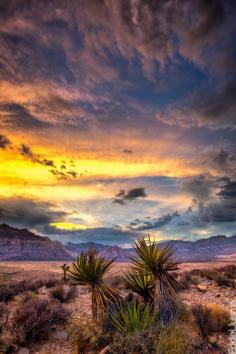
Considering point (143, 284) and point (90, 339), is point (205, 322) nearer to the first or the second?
point (143, 284)

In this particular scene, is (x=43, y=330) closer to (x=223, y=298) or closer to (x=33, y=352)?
(x=33, y=352)

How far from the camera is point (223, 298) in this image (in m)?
15.6

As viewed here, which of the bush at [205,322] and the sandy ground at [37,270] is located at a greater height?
the sandy ground at [37,270]

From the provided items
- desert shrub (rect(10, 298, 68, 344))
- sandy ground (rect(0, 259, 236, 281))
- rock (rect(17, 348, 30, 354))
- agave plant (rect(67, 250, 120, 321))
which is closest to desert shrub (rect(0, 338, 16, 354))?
rock (rect(17, 348, 30, 354))

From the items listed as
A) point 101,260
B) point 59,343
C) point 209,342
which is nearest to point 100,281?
point 101,260

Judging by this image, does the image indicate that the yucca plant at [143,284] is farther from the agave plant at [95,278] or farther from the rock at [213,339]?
the rock at [213,339]

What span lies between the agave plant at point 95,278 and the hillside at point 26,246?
5234 inches

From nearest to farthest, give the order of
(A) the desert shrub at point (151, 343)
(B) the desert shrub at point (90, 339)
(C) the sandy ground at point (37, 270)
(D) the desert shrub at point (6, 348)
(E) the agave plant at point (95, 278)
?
(A) the desert shrub at point (151, 343) < (D) the desert shrub at point (6, 348) < (B) the desert shrub at point (90, 339) < (E) the agave plant at point (95, 278) < (C) the sandy ground at point (37, 270)

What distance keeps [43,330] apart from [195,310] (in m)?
4.78

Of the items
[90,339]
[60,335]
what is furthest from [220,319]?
[60,335]

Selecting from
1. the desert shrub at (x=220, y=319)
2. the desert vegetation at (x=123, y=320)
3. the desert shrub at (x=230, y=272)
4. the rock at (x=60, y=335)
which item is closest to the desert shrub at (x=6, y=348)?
the desert vegetation at (x=123, y=320)

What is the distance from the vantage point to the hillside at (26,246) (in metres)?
143

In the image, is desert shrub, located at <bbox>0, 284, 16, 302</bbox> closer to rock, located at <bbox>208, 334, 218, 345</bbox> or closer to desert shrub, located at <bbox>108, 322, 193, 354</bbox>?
desert shrub, located at <bbox>108, 322, 193, 354</bbox>

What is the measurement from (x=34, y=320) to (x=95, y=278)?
82.5 inches
